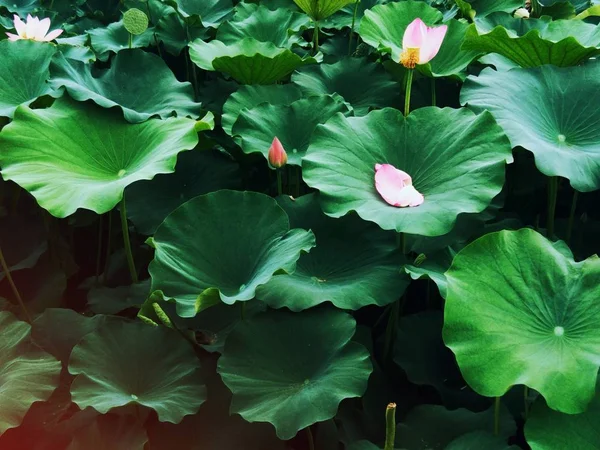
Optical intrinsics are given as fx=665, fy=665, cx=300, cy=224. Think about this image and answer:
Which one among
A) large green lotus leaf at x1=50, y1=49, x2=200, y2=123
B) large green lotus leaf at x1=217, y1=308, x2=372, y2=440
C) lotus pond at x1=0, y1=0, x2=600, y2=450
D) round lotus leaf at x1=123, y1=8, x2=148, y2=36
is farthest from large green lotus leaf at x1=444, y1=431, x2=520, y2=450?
round lotus leaf at x1=123, y1=8, x2=148, y2=36

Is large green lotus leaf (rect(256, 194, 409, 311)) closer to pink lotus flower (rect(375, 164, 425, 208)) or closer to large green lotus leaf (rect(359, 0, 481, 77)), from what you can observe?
pink lotus flower (rect(375, 164, 425, 208))

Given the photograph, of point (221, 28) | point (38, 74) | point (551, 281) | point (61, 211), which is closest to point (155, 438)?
point (61, 211)

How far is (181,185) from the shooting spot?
53.3 inches

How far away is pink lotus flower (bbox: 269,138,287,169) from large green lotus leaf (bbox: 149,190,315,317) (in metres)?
0.11

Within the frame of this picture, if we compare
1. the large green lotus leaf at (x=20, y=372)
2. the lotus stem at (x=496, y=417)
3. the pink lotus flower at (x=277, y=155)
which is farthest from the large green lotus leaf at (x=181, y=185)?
the lotus stem at (x=496, y=417)

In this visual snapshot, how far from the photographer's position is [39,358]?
1021 mm

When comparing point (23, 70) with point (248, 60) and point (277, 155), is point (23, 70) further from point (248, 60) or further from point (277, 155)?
point (277, 155)

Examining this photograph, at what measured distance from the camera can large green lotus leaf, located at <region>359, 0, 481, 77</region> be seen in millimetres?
1395

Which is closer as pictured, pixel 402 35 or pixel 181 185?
pixel 181 185

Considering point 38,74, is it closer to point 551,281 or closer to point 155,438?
point 155,438

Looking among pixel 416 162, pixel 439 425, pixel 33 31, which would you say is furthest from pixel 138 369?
pixel 33 31

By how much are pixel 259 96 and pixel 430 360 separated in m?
0.64

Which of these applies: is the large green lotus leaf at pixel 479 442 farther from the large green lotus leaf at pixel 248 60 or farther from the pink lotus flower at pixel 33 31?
the pink lotus flower at pixel 33 31

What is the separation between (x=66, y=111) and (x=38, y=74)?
0.21 meters
